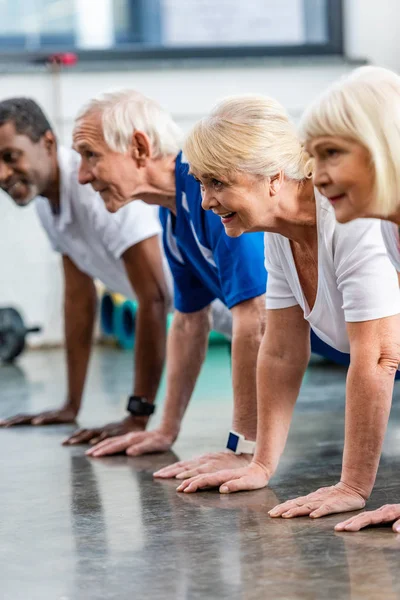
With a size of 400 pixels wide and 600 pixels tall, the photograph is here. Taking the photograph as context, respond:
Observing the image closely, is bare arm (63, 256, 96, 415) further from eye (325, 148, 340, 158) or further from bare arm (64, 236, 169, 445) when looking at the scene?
eye (325, 148, 340, 158)

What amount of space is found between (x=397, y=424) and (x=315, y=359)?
1805 millimetres

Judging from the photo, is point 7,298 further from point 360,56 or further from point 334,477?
point 334,477

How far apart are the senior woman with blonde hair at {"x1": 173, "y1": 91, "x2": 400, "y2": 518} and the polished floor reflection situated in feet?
0.55

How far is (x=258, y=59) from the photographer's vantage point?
680 cm

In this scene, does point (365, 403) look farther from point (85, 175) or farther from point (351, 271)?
point (85, 175)

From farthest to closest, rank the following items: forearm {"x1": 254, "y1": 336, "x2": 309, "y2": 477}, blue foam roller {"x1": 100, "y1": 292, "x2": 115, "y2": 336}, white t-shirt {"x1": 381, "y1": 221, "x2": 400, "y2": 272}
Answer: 1. blue foam roller {"x1": 100, "y1": 292, "x2": 115, "y2": 336}
2. forearm {"x1": 254, "y1": 336, "x2": 309, "y2": 477}
3. white t-shirt {"x1": 381, "y1": 221, "x2": 400, "y2": 272}

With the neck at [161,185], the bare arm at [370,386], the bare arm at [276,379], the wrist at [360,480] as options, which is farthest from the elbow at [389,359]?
the neck at [161,185]

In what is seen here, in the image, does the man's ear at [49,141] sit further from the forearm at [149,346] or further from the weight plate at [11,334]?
the weight plate at [11,334]

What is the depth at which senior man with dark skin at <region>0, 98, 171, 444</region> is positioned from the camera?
3225 millimetres

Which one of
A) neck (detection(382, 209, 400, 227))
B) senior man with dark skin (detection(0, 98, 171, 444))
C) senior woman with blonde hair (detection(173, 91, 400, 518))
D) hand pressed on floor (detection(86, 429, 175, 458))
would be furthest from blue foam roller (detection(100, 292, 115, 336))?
neck (detection(382, 209, 400, 227))

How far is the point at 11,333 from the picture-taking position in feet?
19.0

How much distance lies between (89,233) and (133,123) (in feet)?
2.11

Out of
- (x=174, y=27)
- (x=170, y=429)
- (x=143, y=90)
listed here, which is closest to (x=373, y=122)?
(x=170, y=429)

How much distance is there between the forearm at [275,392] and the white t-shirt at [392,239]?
501mm
